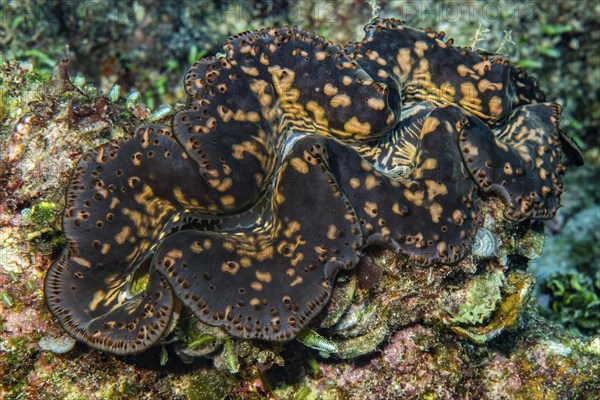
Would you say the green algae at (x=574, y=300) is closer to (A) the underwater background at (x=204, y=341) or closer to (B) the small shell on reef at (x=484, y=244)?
(A) the underwater background at (x=204, y=341)

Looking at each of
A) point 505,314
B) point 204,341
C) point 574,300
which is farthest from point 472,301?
point 574,300

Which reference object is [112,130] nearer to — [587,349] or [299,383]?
[299,383]

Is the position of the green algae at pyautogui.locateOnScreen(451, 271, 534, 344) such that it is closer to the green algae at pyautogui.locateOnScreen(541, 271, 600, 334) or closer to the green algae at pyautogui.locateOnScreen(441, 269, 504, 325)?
the green algae at pyautogui.locateOnScreen(441, 269, 504, 325)

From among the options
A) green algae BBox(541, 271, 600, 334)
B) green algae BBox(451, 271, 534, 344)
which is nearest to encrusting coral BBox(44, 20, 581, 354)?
green algae BBox(451, 271, 534, 344)

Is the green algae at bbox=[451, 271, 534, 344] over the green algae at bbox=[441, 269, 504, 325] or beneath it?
beneath

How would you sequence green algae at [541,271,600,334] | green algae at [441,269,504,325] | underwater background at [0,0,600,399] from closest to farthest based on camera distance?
1. underwater background at [0,0,600,399]
2. green algae at [441,269,504,325]
3. green algae at [541,271,600,334]

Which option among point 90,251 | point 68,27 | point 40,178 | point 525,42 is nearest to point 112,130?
point 40,178

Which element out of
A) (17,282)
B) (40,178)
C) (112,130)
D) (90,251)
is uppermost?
(112,130)
